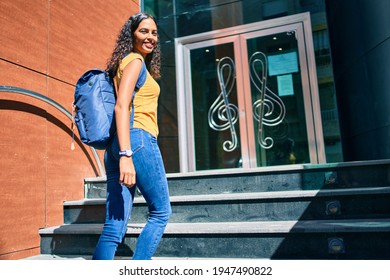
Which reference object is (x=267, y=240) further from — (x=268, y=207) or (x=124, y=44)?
(x=124, y=44)

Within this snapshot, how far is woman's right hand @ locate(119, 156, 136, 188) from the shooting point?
137 cm

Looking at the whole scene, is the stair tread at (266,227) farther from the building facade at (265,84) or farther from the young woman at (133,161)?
→ the building facade at (265,84)

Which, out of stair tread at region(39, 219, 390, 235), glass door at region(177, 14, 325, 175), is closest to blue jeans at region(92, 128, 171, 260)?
stair tread at region(39, 219, 390, 235)

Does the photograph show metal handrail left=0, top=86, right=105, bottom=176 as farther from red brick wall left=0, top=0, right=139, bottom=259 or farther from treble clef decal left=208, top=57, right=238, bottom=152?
treble clef decal left=208, top=57, right=238, bottom=152

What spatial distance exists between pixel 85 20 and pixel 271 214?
298 cm

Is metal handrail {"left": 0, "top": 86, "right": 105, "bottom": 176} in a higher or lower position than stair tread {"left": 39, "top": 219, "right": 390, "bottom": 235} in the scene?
higher

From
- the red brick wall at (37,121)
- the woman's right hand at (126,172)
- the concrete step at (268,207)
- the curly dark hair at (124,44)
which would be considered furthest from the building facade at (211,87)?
the woman's right hand at (126,172)

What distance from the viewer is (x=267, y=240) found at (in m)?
2.17

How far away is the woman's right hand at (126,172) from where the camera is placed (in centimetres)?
137

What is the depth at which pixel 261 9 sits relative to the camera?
4664mm

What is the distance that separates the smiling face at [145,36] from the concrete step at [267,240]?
1379mm

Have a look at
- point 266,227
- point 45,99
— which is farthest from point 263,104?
point 45,99

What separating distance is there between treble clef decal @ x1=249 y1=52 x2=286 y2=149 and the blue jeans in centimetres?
310
